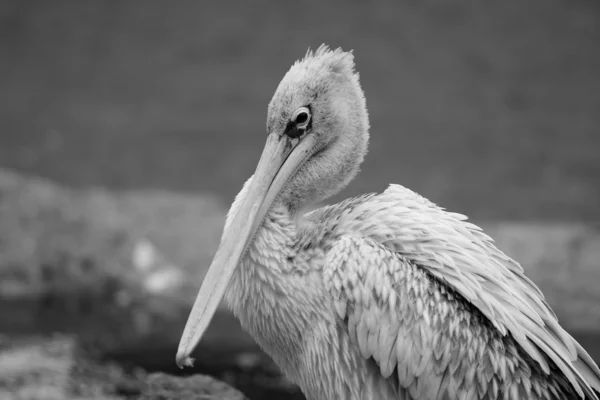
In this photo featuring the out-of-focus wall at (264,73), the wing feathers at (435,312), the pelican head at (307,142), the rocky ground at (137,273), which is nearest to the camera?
the wing feathers at (435,312)

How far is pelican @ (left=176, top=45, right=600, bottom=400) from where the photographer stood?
2777 millimetres

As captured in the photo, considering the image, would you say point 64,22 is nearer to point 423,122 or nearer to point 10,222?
point 10,222

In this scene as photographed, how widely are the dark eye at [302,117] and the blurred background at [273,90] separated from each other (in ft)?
13.6

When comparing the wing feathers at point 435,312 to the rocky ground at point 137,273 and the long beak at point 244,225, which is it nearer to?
the long beak at point 244,225

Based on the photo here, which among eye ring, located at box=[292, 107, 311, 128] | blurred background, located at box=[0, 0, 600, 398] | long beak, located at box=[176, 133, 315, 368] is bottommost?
long beak, located at box=[176, 133, 315, 368]

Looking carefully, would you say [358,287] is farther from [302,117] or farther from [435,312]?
[302,117]

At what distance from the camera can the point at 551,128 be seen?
28.8 ft

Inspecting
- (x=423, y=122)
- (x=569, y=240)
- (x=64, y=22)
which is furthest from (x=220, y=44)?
(x=569, y=240)

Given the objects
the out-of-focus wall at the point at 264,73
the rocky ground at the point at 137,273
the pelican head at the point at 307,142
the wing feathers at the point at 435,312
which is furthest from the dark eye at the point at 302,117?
the out-of-focus wall at the point at 264,73

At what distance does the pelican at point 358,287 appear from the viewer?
109 inches

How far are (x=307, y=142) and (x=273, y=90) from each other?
5.90 m

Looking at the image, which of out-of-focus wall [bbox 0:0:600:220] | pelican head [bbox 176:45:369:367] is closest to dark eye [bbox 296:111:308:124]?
pelican head [bbox 176:45:369:367]

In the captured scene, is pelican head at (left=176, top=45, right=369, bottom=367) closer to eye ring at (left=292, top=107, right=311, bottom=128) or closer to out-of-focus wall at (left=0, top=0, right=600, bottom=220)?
eye ring at (left=292, top=107, right=311, bottom=128)

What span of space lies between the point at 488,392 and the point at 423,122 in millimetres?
6239
